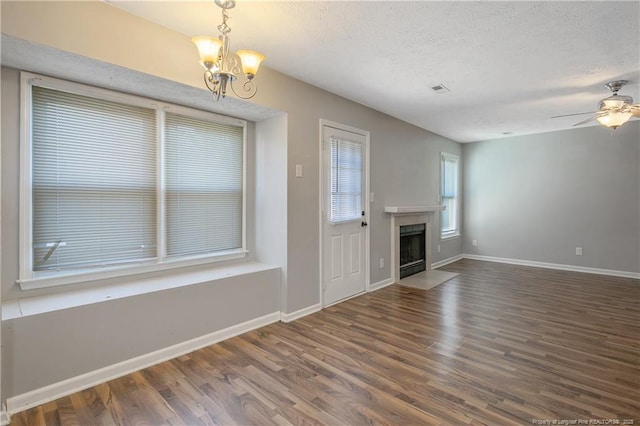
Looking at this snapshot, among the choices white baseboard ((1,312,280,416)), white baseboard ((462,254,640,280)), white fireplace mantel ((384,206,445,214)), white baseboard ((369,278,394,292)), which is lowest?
white baseboard ((1,312,280,416))

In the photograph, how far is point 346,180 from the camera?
13.0 feet

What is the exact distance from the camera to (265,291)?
319 centimetres

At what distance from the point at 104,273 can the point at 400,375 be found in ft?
7.91

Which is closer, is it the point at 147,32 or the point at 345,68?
the point at 147,32

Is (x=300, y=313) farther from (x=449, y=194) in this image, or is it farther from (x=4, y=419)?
(x=449, y=194)

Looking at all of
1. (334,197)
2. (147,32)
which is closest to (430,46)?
(334,197)

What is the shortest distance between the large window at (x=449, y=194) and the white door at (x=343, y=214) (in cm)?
271

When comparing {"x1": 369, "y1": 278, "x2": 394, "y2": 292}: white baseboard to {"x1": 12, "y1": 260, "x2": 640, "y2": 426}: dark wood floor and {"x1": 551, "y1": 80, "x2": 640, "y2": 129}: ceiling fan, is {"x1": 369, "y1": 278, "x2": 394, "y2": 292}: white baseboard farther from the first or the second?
{"x1": 551, "y1": 80, "x2": 640, "y2": 129}: ceiling fan

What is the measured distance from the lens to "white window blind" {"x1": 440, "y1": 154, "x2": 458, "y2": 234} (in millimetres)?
6297

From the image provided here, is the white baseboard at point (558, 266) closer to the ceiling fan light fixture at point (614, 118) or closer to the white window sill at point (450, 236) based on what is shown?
the white window sill at point (450, 236)

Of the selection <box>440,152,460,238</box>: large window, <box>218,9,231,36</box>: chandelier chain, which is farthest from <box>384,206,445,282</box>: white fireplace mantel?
<box>218,9,231,36</box>: chandelier chain

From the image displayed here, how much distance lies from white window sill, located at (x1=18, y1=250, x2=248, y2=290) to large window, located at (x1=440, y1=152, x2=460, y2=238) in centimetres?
464

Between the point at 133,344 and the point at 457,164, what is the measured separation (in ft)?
21.4

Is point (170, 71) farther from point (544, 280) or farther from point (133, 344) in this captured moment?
point (544, 280)
